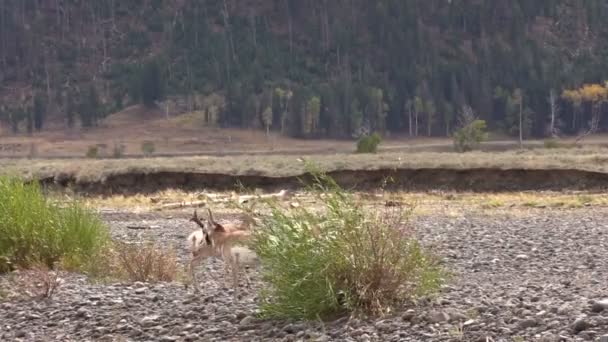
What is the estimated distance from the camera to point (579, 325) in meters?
7.28

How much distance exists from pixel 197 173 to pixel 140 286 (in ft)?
89.1

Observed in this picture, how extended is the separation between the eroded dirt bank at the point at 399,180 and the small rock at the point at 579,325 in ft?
89.2

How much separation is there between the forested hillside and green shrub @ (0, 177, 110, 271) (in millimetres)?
82494

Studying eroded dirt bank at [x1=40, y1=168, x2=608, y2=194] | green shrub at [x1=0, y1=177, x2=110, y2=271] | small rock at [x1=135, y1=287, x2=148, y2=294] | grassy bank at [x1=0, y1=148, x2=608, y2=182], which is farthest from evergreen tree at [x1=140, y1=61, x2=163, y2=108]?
small rock at [x1=135, y1=287, x2=148, y2=294]

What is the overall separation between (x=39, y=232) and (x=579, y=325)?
8104 mm

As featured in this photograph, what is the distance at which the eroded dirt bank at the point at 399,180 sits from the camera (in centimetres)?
3593

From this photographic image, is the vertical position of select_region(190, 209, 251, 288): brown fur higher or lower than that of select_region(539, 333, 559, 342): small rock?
higher

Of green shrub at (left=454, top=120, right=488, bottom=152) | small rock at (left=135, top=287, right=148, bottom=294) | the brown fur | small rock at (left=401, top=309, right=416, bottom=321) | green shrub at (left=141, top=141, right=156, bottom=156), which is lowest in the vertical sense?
green shrub at (left=141, top=141, right=156, bottom=156)

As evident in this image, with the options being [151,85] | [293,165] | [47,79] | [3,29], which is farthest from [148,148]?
[3,29]

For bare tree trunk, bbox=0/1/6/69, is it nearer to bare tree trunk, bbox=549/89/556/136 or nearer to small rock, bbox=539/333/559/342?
bare tree trunk, bbox=549/89/556/136

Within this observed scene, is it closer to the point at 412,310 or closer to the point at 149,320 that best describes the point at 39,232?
the point at 149,320

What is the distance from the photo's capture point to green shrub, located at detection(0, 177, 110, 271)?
523 inches

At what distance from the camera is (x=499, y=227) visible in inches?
821

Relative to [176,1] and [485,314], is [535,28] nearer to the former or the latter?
[176,1]
